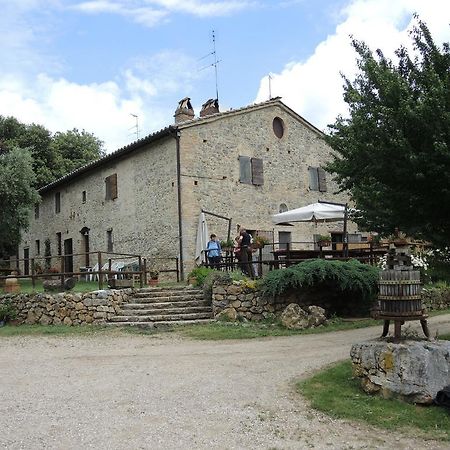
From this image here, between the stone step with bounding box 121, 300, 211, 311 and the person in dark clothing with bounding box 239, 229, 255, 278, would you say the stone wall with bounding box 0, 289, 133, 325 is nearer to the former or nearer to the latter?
the stone step with bounding box 121, 300, 211, 311

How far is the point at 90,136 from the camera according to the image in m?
34.7

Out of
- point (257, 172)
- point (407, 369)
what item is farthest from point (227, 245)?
point (407, 369)

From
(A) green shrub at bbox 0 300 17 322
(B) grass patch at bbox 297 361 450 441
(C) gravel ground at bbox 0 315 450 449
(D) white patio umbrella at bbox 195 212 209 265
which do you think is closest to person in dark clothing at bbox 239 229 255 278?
(D) white patio umbrella at bbox 195 212 209 265

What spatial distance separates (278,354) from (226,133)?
39.4 feet

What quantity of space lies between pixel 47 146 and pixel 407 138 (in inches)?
1063

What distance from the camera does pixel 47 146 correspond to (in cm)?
3077

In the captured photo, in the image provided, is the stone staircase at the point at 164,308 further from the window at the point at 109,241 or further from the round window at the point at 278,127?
the round window at the point at 278,127

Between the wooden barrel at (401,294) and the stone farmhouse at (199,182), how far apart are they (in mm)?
10232

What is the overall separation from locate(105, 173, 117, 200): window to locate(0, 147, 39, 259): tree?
9.28 feet

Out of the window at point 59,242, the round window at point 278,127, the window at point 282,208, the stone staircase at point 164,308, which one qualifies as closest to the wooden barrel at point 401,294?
the stone staircase at point 164,308

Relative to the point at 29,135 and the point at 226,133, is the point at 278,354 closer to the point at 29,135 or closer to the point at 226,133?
the point at 226,133

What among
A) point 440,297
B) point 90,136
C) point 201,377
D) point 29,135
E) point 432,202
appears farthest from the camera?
point 90,136

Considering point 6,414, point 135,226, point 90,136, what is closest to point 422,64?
point 6,414

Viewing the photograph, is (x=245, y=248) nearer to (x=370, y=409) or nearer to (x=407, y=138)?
(x=407, y=138)
